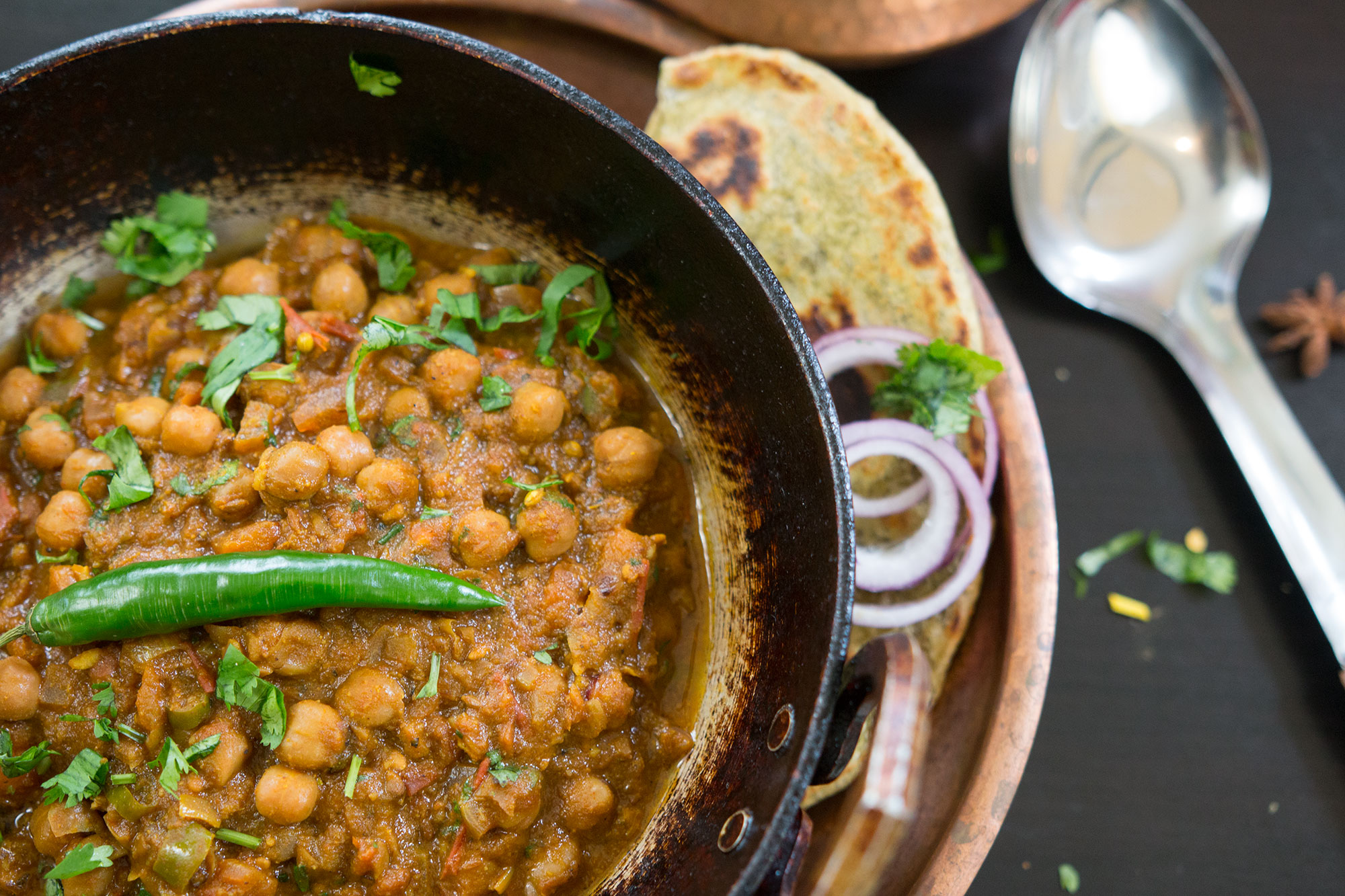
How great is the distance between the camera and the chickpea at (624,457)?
2789 mm

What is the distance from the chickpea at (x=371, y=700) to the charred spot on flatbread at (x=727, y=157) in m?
2.15

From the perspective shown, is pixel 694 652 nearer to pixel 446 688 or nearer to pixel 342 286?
pixel 446 688

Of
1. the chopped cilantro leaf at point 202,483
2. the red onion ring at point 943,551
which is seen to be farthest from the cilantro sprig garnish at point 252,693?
the red onion ring at point 943,551

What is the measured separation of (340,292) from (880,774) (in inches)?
90.7

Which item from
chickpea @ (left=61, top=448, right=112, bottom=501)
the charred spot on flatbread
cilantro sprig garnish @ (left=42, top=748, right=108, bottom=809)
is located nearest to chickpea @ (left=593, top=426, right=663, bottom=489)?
the charred spot on flatbread

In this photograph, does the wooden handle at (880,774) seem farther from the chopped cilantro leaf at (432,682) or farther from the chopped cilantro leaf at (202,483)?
the chopped cilantro leaf at (202,483)

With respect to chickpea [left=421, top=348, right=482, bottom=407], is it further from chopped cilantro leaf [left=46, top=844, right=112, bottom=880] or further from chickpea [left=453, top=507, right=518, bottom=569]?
chopped cilantro leaf [left=46, top=844, right=112, bottom=880]

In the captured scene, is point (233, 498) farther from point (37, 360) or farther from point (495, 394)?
point (37, 360)

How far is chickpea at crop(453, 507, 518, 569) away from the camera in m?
2.57

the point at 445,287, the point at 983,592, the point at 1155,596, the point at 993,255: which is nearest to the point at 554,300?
the point at 445,287

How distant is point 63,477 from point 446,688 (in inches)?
53.3

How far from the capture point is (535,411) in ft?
8.94

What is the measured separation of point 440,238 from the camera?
3203 millimetres

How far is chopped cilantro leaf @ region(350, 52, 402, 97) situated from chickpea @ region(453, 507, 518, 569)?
4.46 ft
